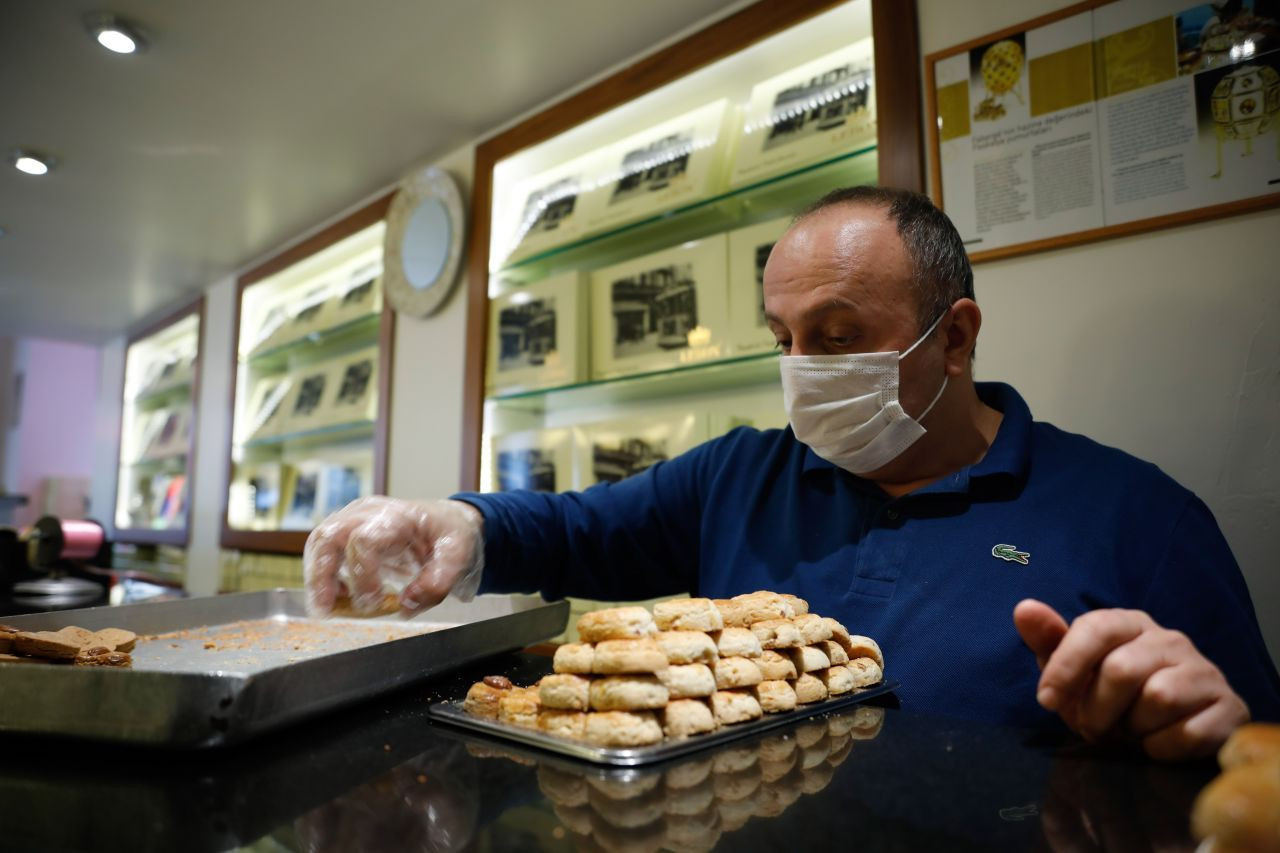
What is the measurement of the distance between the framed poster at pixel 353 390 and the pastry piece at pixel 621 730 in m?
3.04

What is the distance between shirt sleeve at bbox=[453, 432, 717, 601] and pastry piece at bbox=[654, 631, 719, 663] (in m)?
0.77

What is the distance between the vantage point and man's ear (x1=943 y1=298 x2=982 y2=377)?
1387mm

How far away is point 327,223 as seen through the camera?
396 centimetres

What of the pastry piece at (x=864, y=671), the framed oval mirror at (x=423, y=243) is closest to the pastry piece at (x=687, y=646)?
the pastry piece at (x=864, y=671)

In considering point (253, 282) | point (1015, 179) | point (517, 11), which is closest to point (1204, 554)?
point (1015, 179)

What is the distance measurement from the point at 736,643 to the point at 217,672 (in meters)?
0.51

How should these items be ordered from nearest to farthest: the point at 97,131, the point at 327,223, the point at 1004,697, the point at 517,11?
1. the point at 1004,697
2. the point at 517,11
3. the point at 97,131
4. the point at 327,223

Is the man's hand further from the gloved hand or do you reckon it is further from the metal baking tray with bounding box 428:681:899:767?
the gloved hand

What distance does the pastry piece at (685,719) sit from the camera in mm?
731

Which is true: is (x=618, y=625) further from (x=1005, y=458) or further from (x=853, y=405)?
(x=1005, y=458)

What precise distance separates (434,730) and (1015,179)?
5.34 ft

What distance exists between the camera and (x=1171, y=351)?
4.95 ft

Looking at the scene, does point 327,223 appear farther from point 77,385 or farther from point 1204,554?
point 77,385

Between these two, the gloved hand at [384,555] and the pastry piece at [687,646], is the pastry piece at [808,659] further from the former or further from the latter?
the gloved hand at [384,555]
